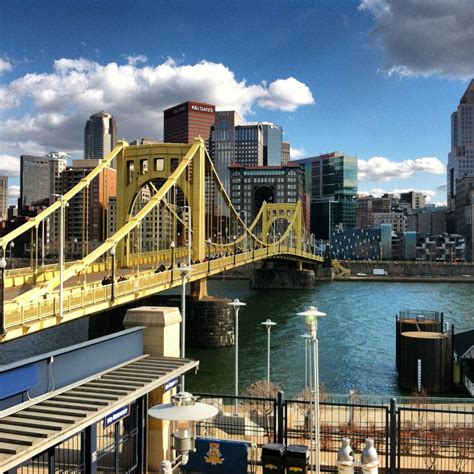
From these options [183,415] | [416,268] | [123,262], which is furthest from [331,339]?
[416,268]

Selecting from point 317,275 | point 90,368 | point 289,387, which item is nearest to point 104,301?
point 289,387

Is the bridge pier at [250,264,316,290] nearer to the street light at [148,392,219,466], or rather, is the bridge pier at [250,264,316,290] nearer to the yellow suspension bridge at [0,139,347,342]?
the yellow suspension bridge at [0,139,347,342]

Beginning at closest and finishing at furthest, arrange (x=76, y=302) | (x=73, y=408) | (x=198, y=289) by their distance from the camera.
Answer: (x=73, y=408)
(x=76, y=302)
(x=198, y=289)

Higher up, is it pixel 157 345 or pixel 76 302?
pixel 157 345

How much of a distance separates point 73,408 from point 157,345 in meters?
5.11

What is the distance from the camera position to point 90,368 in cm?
1363

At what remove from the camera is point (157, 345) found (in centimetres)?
1612

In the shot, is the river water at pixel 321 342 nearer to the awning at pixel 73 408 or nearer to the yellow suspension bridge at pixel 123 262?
the yellow suspension bridge at pixel 123 262

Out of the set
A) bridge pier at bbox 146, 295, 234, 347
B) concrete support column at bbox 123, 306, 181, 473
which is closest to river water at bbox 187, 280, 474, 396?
bridge pier at bbox 146, 295, 234, 347

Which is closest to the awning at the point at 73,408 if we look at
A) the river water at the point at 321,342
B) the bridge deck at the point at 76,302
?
the bridge deck at the point at 76,302

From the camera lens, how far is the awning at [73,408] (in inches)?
369

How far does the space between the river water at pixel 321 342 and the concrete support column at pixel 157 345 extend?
22245 millimetres

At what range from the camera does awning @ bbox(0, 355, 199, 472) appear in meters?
9.38

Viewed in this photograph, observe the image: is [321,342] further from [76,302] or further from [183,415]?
[183,415]
